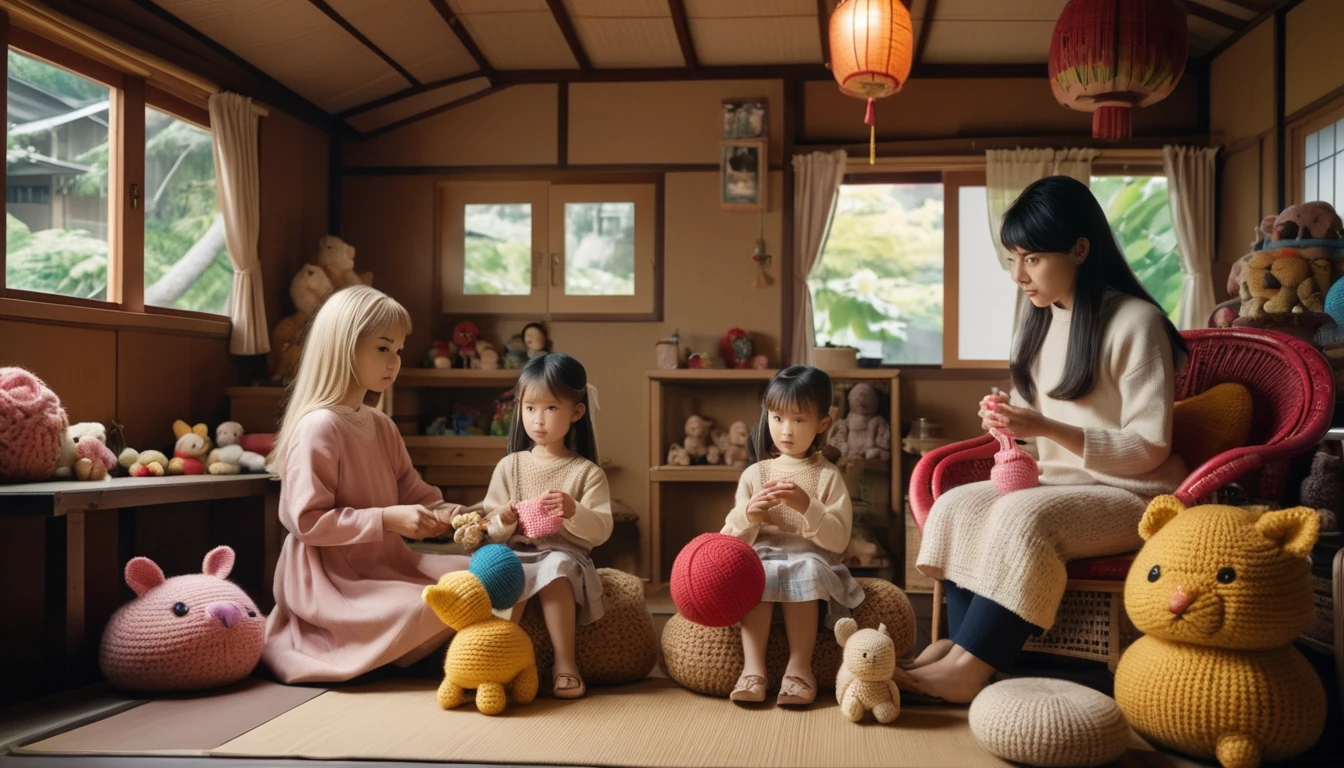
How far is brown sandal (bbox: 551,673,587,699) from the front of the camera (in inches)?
102

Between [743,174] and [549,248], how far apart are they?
4.02ft

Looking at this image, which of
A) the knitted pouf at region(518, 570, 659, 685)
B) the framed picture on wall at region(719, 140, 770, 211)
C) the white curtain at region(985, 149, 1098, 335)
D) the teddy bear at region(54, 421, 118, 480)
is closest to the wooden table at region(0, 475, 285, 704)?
the teddy bear at region(54, 421, 118, 480)

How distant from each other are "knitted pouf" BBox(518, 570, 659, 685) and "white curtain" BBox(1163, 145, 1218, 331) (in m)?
3.93

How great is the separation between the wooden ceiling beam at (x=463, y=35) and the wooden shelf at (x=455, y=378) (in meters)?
1.75

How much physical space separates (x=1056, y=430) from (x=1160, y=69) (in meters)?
1.58

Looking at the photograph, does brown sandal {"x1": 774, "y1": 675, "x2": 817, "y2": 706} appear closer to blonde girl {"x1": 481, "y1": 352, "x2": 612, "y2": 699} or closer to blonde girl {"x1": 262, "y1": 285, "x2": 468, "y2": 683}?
blonde girl {"x1": 481, "y1": 352, "x2": 612, "y2": 699}

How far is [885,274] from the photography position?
591 centimetres

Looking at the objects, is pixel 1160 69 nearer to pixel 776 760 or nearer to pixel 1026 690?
pixel 1026 690

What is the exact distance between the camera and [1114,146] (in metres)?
5.48

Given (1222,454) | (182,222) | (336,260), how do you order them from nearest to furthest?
(1222,454) < (182,222) < (336,260)

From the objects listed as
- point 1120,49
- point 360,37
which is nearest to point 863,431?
point 1120,49

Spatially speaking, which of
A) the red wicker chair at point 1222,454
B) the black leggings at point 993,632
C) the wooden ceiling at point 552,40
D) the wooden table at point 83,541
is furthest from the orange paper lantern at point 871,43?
the wooden table at point 83,541

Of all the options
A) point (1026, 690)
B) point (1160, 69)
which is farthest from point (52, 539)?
point (1160, 69)

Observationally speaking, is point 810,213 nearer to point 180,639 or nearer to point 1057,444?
point 1057,444
